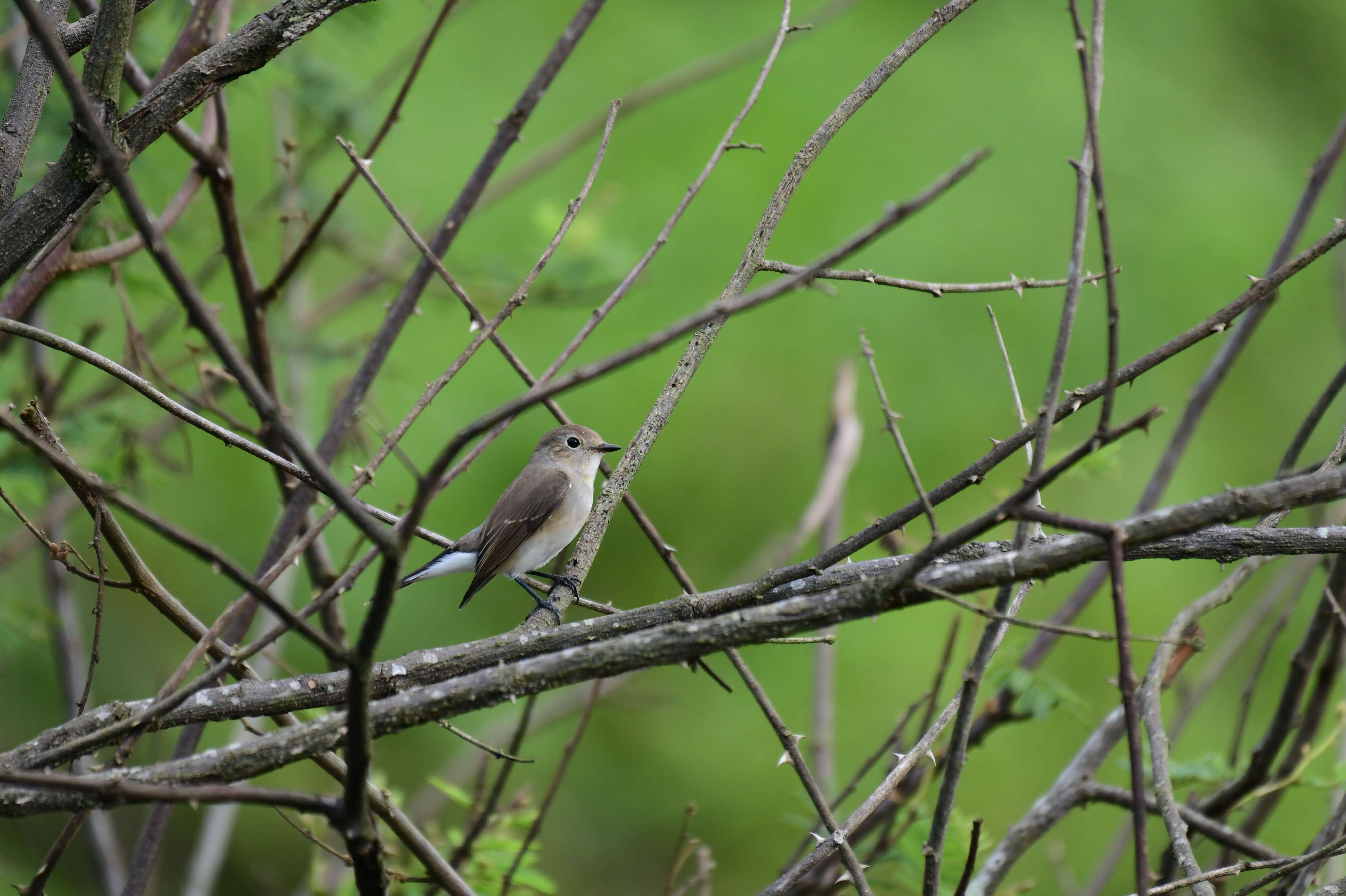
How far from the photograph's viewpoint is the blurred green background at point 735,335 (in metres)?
3.96

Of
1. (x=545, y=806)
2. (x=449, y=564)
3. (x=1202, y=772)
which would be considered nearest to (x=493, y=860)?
(x=545, y=806)

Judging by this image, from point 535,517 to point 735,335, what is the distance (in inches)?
62.0

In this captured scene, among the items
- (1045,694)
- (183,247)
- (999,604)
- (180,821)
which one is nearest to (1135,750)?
(999,604)

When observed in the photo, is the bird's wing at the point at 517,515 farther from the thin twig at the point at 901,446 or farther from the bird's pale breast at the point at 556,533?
the thin twig at the point at 901,446

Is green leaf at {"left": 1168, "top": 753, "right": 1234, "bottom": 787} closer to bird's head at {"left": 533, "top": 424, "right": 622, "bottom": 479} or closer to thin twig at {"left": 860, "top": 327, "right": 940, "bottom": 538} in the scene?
thin twig at {"left": 860, "top": 327, "right": 940, "bottom": 538}

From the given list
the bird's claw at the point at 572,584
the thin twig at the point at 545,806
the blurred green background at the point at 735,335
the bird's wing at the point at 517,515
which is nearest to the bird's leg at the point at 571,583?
the bird's claw at the point at 572,584

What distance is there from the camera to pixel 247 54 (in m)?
1.66

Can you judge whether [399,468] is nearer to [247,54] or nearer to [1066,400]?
[247,54]

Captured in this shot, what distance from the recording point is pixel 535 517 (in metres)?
3.70

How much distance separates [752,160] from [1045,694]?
3.28 m

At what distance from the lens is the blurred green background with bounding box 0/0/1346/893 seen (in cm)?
396

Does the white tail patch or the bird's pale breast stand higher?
the bird's pale breast

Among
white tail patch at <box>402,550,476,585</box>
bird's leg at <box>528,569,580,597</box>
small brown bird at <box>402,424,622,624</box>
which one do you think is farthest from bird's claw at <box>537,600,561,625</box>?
white tail patch at <box>402,550,476,585</box>

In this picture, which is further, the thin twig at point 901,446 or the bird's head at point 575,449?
the bird's head at point 575,449
